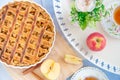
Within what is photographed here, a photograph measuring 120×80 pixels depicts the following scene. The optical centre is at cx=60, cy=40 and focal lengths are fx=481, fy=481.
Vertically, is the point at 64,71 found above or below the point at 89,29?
below

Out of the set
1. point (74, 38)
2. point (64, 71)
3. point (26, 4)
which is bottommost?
point (64, 71)

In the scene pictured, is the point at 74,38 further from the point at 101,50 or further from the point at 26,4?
the point at 26,4

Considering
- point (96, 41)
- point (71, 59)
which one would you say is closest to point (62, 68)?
point (71, 59)

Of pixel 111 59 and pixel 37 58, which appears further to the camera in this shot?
pixel 111 59

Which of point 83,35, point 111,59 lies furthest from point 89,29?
point 111,59

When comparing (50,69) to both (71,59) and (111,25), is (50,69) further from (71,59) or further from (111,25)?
(111,25)

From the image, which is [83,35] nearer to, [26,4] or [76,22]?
[76,22]
